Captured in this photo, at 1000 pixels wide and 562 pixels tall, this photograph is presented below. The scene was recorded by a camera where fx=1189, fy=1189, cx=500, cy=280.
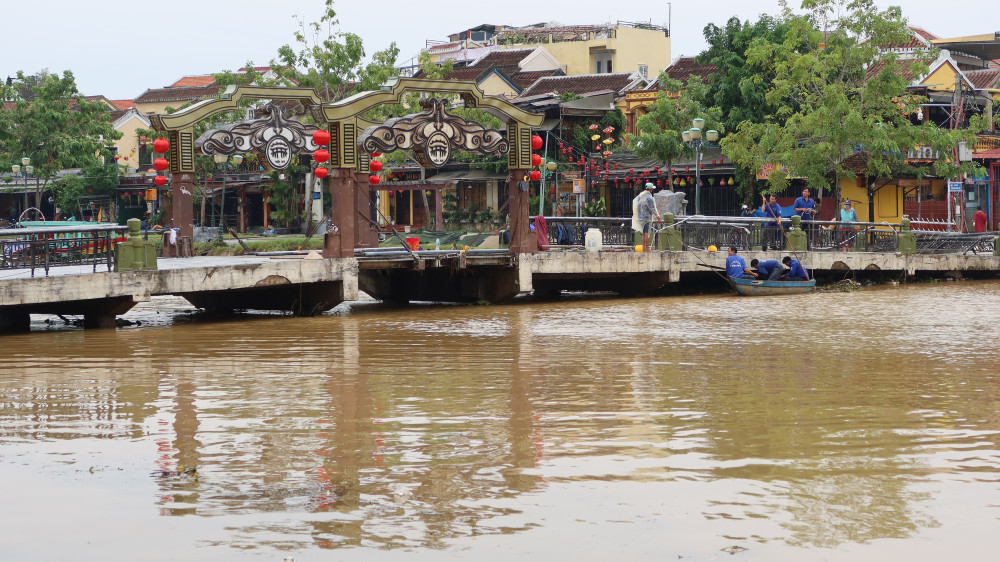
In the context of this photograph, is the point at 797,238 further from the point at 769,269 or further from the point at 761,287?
the point at 761,287

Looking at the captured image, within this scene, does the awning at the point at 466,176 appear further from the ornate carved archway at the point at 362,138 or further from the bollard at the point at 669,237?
the ornate carved archway at the point at 362,138

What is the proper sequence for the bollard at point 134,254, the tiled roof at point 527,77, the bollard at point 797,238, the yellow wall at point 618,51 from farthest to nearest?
the yellow wall at point 618,51, the tiled roof at point 527,77, the bollard at point 797,238, the bollard at point 134,254

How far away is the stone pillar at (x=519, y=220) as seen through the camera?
23.9 m

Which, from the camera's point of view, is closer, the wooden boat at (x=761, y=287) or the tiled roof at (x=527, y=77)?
the wooden boat at (x=761, y=287)

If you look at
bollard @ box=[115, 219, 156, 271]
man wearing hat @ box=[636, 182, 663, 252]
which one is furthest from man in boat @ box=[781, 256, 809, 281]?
bollard @ box=[115, 219, 156, 271]

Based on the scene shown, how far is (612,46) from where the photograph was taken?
63.2 m

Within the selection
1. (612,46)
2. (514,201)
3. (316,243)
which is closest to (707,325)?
(514,201)

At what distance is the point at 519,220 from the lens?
950 inches

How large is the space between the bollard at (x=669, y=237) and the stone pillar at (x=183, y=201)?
32.5 ft

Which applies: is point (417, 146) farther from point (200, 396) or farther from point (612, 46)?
point (612, 46)

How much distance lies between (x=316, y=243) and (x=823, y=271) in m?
17.0

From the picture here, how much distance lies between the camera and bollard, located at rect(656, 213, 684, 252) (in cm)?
2581

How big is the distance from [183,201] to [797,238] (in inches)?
540

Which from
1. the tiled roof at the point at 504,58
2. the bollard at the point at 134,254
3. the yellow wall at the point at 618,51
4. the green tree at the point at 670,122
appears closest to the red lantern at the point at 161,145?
the bollard at the point at 134,254
